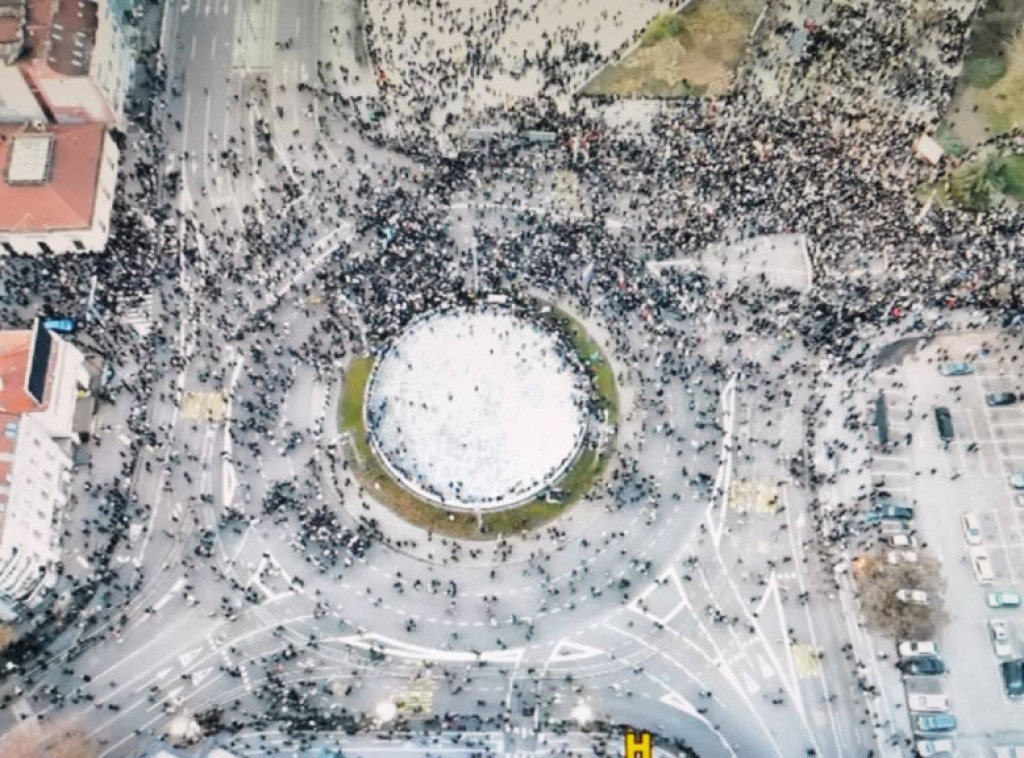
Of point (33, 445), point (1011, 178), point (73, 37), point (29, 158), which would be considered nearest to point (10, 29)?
point (73, 37)

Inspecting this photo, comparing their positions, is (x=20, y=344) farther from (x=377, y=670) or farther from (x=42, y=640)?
(x=377, y=670)

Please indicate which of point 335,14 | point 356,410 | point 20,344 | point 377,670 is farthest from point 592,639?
point 335,14

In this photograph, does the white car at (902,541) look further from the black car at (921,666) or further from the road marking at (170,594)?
the road marking at (170,594)

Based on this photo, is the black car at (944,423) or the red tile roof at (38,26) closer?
the black car at (944,423)

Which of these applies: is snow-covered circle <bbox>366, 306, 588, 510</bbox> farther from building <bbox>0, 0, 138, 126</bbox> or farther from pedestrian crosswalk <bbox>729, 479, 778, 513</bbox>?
building <bbox>0, 0, 138, 126</bbox>

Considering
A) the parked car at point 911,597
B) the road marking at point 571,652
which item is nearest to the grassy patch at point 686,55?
the parked car at point 911,597

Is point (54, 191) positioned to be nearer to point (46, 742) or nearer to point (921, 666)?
point (46, 742)
